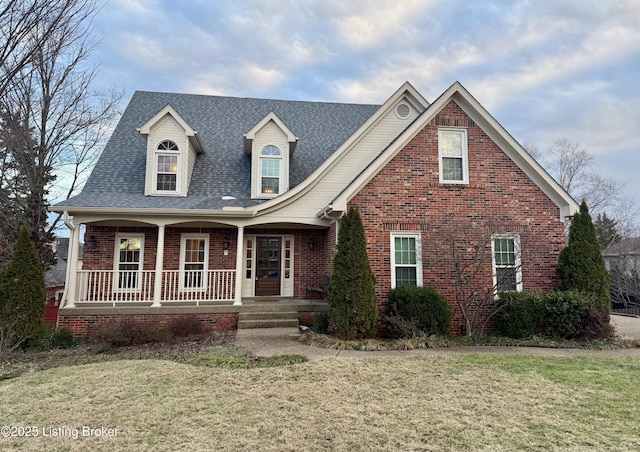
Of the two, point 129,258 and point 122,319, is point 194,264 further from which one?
point 122,319

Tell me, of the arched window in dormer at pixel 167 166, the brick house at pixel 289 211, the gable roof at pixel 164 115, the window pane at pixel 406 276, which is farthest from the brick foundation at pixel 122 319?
the gable roof at pixel 164 115

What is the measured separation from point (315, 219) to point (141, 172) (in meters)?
6.39

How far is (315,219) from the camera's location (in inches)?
414

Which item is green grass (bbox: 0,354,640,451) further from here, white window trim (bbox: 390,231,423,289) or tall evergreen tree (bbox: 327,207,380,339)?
white window trim (bbox: 390,231,423,289)

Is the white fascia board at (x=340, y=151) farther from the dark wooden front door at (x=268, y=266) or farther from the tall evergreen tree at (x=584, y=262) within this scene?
the tall evergreen tree at (x=584, y=262)

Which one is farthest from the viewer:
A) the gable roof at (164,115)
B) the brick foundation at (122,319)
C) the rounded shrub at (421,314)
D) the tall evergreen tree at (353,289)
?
the gable roof at (164,115)

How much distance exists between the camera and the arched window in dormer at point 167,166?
450 inches

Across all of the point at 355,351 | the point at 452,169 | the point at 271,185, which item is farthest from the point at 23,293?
the point at 452,169

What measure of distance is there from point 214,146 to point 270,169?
298 cm

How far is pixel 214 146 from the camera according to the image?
43.8 ft

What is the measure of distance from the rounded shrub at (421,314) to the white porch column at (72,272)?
27.4 feet

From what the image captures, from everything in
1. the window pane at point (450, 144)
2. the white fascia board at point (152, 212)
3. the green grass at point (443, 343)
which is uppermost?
the window pane at point (450, 144)

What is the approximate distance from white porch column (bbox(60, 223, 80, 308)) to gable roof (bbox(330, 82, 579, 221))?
6.96 meters

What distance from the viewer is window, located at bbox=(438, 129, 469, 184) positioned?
973 cm
